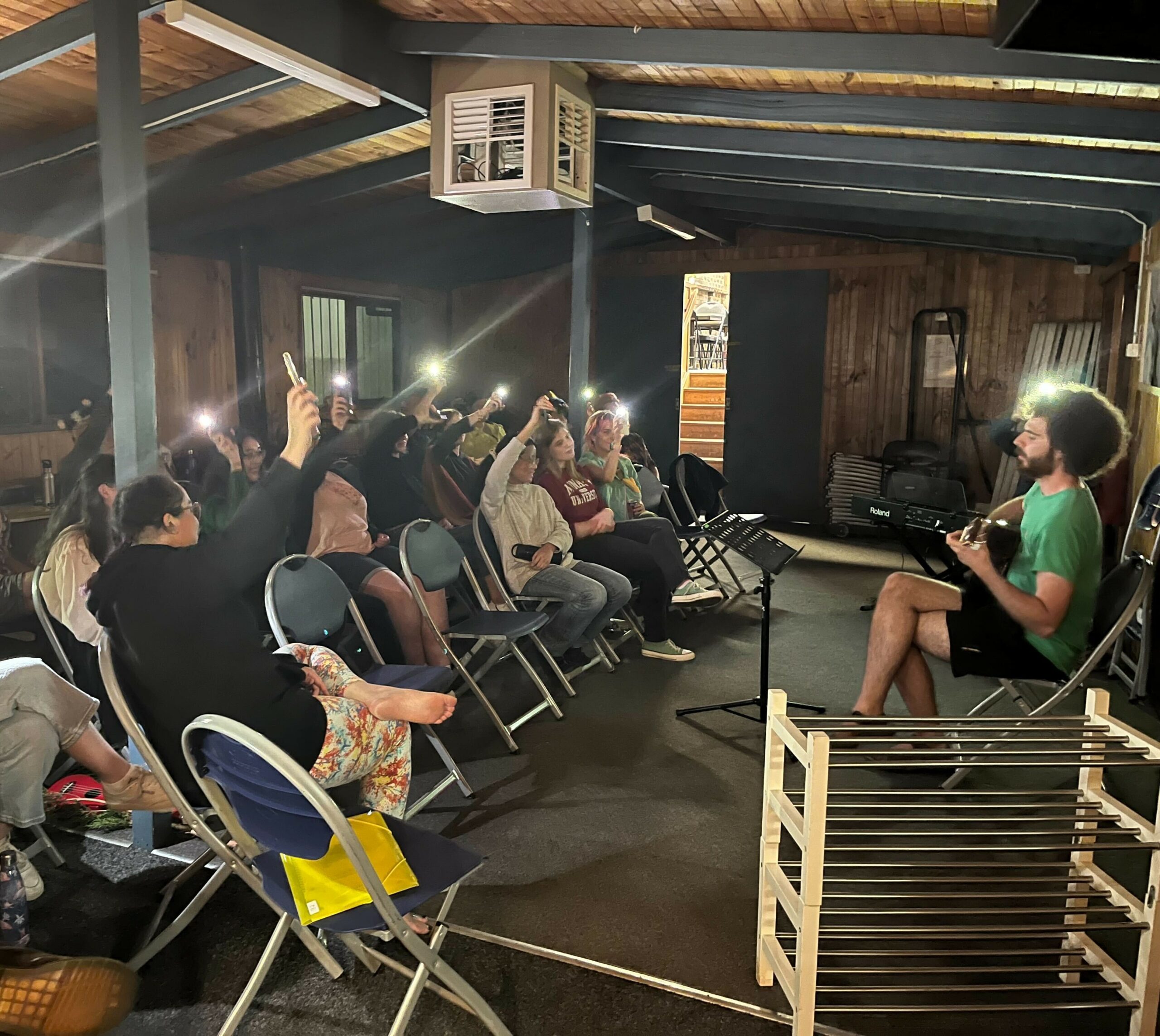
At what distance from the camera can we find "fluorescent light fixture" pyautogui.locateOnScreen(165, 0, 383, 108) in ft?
9.21

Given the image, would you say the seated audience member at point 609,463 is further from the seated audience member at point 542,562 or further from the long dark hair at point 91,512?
the long dark hair at point 91,512

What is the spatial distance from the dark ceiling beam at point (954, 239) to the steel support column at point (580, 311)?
9.23ft

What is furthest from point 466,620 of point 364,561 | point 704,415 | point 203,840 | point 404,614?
point 704,415

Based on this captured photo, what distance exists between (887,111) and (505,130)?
1.71m

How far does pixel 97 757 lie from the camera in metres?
2.59

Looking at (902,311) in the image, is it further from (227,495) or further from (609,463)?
(227,495)

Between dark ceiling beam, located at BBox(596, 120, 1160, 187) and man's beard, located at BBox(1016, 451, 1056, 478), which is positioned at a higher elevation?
dark ceiling beam, located at BBox(596, 120, 1160, 187)

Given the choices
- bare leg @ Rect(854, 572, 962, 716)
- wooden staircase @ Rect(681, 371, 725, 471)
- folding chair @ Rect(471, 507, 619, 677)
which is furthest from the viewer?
wooden staircase @ Rect(681, 371, 725, 471)

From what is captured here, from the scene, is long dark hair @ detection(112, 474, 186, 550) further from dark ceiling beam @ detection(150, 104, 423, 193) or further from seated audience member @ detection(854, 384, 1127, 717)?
dark ceiling beam @ detection(150, 104, 423, 193)

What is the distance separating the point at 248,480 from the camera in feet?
17.1

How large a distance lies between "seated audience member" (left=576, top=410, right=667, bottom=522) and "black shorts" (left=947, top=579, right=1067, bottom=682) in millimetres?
2401

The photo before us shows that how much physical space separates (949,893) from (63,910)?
7.42 feet

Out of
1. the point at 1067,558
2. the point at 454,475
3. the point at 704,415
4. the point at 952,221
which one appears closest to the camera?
the point at 1067,558

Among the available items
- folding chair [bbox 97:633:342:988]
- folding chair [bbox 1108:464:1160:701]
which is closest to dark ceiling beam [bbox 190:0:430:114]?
folding chair [bbox 97:633:342:988]
